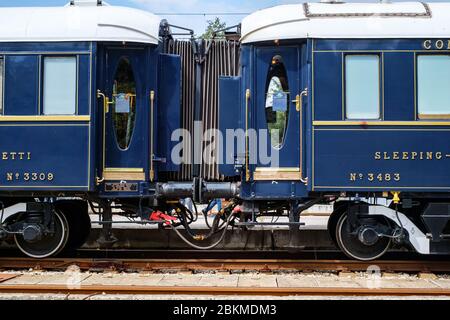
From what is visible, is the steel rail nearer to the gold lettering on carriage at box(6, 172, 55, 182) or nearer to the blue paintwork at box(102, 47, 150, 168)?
the gold lettering on carriage at box(6, 172, 55, 182)

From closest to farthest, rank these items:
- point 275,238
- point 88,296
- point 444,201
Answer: point 88,296 → point 444,201 → point 275,238

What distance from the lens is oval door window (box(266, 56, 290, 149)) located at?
788cm

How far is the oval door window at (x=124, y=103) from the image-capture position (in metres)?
8.04

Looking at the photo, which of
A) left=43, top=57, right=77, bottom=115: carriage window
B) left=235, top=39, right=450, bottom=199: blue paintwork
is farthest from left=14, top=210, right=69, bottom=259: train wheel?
left=235, top=39, right=450, bottom=199: blue paintwork

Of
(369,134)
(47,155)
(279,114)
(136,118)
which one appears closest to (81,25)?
(136,118)

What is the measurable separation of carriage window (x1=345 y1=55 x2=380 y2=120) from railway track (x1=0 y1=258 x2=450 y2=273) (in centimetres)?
240

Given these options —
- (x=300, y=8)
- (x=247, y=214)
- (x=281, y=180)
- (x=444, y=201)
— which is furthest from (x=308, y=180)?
(x=300, y=8)

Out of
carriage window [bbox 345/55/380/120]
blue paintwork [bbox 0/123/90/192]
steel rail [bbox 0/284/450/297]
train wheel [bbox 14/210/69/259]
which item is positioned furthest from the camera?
train wheel [bbox 14/210/69/259]

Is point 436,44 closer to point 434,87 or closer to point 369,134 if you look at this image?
point 434,87

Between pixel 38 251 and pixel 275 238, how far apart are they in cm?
447

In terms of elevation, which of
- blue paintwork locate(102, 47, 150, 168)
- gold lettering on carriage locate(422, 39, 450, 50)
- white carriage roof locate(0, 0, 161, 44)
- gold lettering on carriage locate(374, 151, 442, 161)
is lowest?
gold lettering on carriage locate(374, 151, 442, 161)

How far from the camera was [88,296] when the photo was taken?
648cm

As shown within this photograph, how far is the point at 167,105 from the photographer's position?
26.9ft
